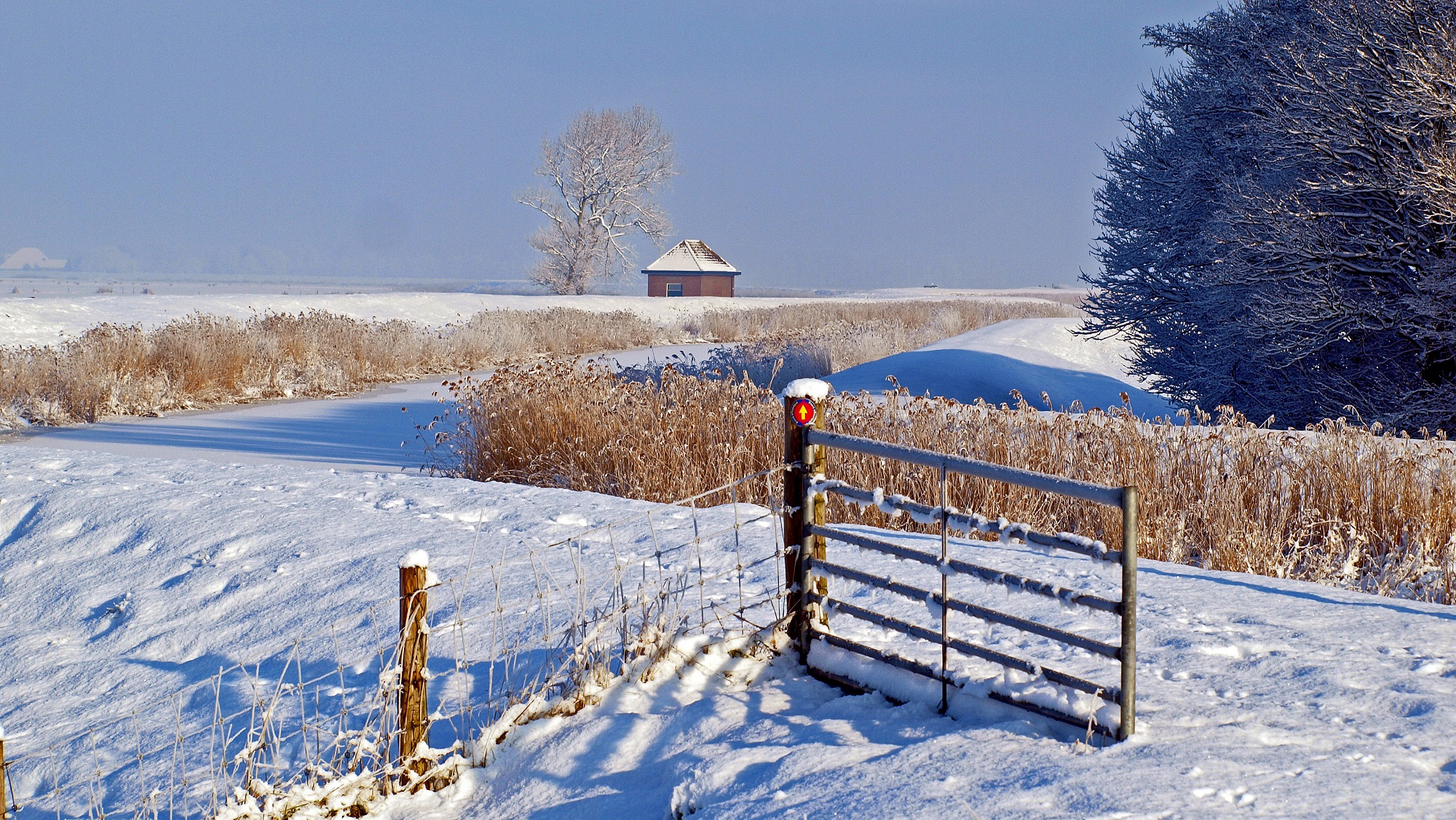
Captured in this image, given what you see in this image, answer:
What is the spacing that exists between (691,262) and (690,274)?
837mm

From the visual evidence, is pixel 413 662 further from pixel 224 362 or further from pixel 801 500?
pixel 224 362

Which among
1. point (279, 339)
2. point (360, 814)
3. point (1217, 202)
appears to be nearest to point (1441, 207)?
point (1217, 202)

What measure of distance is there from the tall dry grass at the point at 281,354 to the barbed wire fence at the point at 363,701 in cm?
1013

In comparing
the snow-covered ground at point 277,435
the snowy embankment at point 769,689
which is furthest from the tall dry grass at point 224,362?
the snowy embankment at point 769,689

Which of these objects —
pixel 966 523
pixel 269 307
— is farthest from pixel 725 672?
pixel 269 307

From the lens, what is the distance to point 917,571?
5059 mm

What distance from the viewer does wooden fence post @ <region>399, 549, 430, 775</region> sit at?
3006 mm

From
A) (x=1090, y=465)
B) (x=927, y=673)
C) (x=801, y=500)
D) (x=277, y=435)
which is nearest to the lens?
(x=927, y=673)

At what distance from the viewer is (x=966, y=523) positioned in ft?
10.5

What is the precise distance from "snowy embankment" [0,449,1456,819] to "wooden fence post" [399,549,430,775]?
6.3 inches

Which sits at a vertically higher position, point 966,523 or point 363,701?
point 966,523

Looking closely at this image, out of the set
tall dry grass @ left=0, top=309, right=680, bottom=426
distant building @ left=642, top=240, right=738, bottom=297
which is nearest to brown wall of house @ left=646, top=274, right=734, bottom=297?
distant building @ left=642, top=240, right=738, bottom=297

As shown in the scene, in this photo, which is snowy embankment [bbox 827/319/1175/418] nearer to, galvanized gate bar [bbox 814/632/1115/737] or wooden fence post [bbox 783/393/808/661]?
wooden fence post [bbox 783/393/808/661]

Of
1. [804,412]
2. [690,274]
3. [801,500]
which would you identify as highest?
[690,274]
